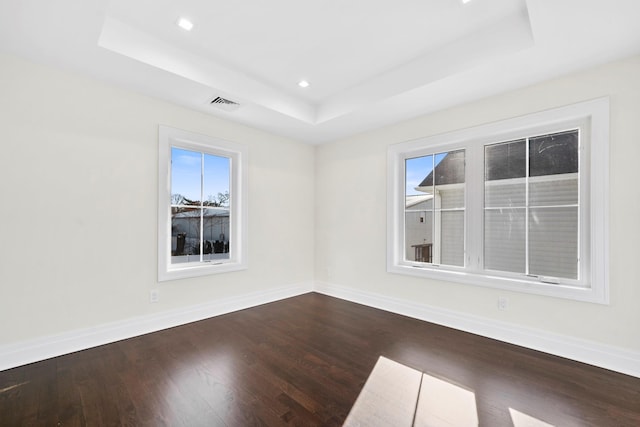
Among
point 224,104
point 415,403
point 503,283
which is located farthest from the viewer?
point 224,104

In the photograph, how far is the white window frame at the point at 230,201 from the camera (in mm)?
3125

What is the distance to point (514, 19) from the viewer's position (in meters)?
2.21

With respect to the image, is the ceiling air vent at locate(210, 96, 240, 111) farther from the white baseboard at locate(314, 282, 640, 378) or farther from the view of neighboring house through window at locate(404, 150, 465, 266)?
the white baseboard at locate(314, 282, 640, 378)

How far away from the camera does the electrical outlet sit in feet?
10.0

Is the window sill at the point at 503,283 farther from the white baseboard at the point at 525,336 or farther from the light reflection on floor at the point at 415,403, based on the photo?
the light reflection on floor at the point at 415,403

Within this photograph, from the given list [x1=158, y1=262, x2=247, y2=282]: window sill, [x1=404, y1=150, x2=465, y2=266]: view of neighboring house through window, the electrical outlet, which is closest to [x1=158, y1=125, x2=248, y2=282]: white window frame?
[x1=158, y1=262, x2=247, y2=282]: window sill

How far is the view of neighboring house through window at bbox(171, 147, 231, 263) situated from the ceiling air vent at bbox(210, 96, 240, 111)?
0.69m

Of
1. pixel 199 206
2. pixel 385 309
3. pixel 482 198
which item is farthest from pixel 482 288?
pixel 199 206

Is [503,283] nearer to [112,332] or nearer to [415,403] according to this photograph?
[415,403]

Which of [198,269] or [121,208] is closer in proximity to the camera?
[121,208]

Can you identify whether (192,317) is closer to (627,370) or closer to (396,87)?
(396,87)

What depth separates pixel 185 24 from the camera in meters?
2.28

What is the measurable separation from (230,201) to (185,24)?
2104 mm

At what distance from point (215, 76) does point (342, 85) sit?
4.65 ft
